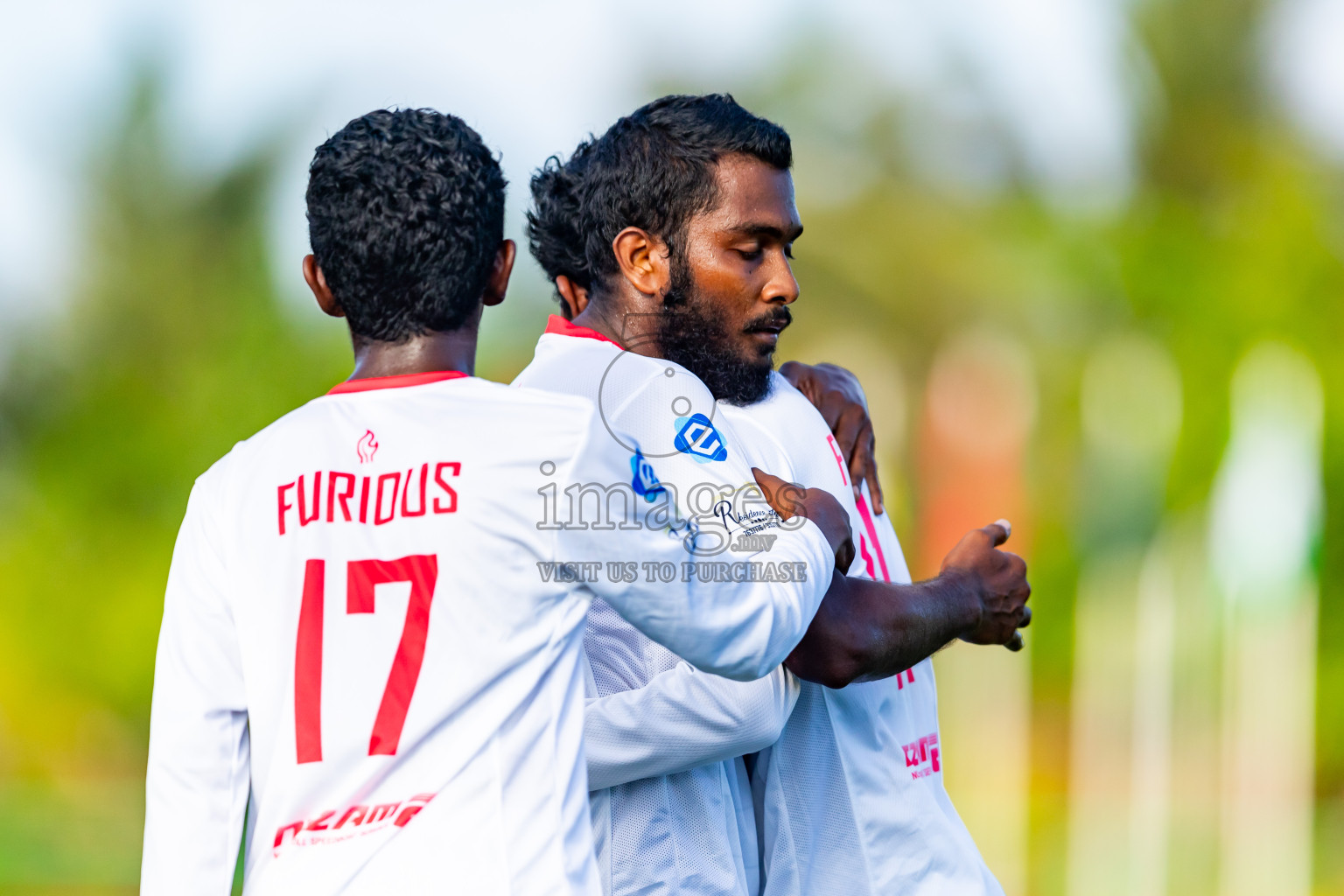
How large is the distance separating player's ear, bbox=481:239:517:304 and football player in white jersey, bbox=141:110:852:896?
0.03 meters

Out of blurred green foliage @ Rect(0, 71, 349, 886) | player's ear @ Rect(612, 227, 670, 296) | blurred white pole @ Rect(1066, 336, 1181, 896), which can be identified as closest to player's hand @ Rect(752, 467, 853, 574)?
player's ear @ Rect(612, 227, 670, 296)

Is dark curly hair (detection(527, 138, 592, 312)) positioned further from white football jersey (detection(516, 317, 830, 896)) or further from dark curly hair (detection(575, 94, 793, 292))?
white football jersey (detection(516, 317, 830, 896))

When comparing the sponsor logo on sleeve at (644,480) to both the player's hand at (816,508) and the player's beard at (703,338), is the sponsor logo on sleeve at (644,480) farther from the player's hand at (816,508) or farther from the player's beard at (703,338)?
the player's beard at (703,338)

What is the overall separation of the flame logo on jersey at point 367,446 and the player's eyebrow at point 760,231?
1.31 meters

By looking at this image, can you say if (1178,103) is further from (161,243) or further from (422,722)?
(422,722)

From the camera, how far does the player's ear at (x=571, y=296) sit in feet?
13.0

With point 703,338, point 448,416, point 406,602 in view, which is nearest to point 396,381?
point 448,416

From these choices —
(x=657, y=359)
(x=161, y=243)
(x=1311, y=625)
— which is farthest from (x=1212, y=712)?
(x=161, y=243)

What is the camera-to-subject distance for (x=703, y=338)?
351 cm

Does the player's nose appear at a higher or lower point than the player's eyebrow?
lower

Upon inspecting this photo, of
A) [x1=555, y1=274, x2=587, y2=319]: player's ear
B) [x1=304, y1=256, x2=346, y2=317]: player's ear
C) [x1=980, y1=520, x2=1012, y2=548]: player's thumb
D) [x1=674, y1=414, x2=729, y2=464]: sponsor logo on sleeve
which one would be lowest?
[x1=980, y1=520, x2=1012, y2=548]: player's thumb

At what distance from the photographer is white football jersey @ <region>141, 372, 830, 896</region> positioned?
238 centimetres

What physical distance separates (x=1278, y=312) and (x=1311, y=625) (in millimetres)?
9370

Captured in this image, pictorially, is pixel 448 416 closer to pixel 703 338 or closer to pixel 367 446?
pixel 367 446
